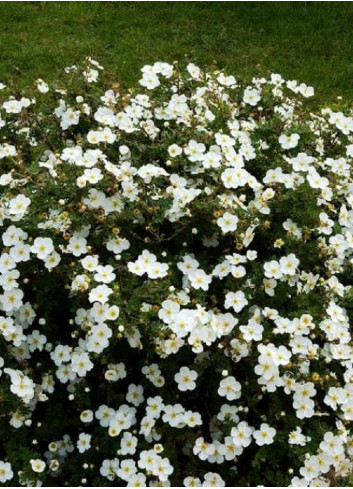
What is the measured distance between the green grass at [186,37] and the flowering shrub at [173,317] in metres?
3.09

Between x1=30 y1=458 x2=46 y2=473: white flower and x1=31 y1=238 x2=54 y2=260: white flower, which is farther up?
x1=31 y1=238 x2=54 y2=260: white flower

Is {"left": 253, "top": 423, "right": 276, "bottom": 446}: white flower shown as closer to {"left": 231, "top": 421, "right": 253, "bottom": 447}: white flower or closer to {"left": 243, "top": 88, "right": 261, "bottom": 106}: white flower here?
{"left": 231, "top": 421, "right": 253, "bottom": 447}: white flower

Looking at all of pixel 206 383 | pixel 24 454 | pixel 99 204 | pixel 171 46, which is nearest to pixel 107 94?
pixel 99 204

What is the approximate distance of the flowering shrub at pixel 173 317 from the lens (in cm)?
229

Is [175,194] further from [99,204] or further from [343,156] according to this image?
[343,156]

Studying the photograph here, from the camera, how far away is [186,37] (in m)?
6.14

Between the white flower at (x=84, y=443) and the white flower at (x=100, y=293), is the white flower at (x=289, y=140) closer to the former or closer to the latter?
the white flower at (x=100, y=293)

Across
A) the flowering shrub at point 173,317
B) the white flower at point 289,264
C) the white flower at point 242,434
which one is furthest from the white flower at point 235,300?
the white flower at point 242,434

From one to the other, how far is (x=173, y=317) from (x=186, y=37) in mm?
4507

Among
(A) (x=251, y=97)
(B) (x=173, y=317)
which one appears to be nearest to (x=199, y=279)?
(B) (x=173, y=317)

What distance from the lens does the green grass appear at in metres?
5.69

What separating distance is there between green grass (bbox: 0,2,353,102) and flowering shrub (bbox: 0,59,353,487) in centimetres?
309

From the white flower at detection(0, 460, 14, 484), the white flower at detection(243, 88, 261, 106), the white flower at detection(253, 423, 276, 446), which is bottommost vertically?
the white flower at detection(0, 460, 14, 484)

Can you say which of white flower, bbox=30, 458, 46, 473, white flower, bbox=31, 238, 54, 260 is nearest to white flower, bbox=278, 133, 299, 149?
white flower, bbox=31, 238, 54, 260
